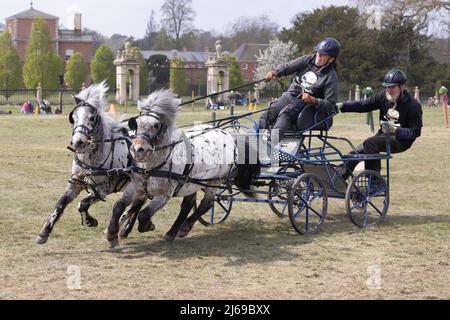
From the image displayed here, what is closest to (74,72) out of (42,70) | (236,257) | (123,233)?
(42,70)

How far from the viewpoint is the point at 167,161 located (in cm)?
769

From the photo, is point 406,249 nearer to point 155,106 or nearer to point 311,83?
point 311,83

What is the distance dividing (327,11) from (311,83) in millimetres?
57726

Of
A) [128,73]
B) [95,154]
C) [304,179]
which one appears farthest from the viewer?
[128,73]

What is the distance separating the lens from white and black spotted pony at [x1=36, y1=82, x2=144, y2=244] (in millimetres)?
7785

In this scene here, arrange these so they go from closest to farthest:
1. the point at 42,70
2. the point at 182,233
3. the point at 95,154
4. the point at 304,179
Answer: the point at 95,154, the point at 182,233, the point at 304,179, the point at 42,70

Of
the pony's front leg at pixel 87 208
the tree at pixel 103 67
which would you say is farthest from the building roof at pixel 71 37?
the pony's front leg at pixel 87 208

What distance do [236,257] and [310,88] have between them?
261 centimetres

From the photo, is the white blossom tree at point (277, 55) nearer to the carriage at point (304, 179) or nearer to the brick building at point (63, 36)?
the brick building at point (63, 36)

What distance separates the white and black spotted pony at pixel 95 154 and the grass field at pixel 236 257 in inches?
20.6

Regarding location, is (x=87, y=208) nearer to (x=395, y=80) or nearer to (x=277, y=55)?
(x=395, y=80)

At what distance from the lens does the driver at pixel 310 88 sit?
9.05 metres

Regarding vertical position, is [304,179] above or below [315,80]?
below
